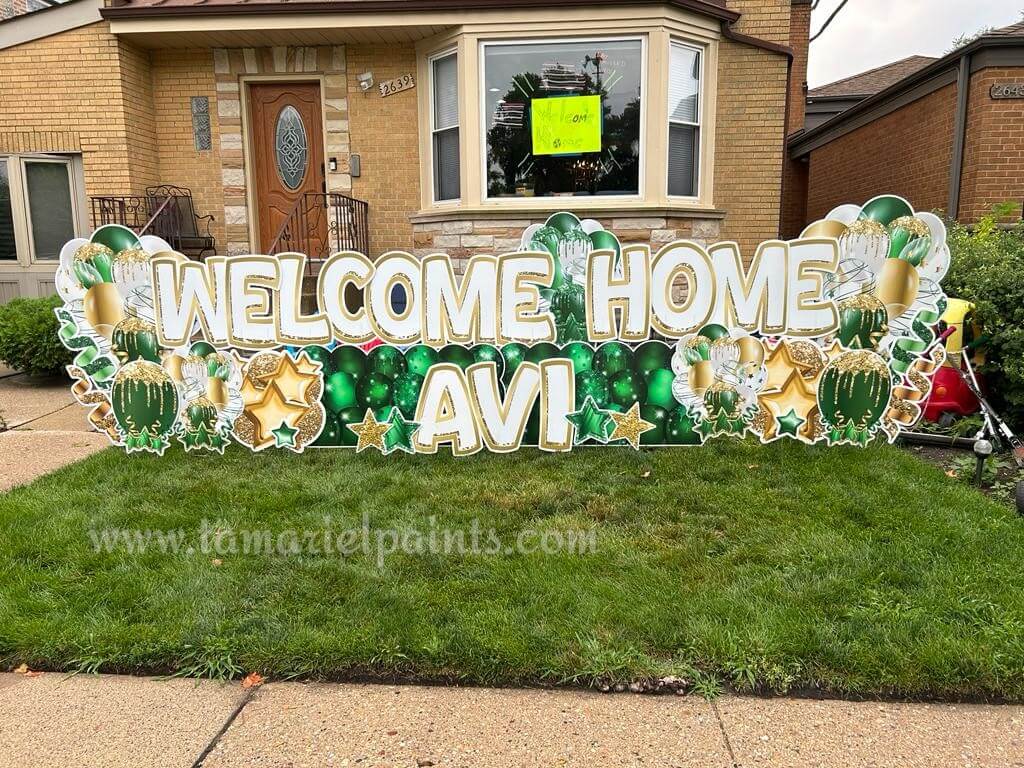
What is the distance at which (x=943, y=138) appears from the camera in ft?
33.3

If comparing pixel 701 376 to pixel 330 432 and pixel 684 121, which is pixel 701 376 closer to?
pixel 330 432

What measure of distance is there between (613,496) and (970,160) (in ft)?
26.0

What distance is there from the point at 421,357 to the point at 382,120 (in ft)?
17.4

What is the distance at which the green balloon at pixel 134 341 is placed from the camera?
16.7 feet

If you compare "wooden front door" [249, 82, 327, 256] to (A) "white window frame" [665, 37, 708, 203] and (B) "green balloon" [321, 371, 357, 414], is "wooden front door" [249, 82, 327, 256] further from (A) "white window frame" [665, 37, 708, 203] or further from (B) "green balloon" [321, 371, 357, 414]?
(B) "green balloon" [321, 371, 357, 414]

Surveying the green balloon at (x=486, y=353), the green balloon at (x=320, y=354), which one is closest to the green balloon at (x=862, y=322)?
the green balloon at (x=486, y=353)

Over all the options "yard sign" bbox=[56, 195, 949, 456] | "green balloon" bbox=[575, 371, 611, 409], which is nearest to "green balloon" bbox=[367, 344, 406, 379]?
"yard sign" bbox=[56, 195, 949, 456]

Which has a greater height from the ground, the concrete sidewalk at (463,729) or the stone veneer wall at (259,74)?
the stone veneer wall at (259,74)

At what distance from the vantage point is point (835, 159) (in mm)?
14086

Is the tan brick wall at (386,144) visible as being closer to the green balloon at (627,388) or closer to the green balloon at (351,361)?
the green balloon at (351,361)

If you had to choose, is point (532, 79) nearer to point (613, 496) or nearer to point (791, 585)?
point (613, 496)

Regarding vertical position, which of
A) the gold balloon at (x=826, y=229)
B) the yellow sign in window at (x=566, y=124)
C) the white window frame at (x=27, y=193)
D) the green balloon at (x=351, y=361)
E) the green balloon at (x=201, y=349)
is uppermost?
the yellow sign in window at (x=566, y=124)

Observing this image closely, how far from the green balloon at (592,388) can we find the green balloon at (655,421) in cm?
28

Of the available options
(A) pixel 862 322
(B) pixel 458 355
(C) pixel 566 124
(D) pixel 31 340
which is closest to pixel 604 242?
(B) pixel 458 355
